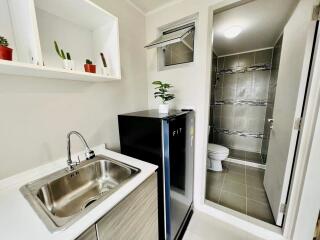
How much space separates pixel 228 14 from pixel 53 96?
6.79ft

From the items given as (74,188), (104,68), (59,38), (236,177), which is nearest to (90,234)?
(74,188)

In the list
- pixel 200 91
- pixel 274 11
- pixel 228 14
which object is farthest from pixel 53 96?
pixel 274 11

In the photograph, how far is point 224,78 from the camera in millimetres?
3223

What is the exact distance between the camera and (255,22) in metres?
1.83

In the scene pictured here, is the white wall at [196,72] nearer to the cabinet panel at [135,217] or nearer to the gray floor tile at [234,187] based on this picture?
the gray floor tile at [234,187]

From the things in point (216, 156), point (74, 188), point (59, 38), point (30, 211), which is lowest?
point (216, 156)

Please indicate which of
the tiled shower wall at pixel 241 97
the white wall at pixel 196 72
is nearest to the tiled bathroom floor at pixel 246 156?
the tiled shower wall at pixel 241 97

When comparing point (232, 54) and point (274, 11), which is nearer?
point (274, 11)

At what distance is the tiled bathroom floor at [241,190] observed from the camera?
163 cm

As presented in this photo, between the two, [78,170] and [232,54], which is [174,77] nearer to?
[78,170]

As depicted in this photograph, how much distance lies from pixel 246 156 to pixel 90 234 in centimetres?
313

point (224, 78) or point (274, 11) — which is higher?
point (274, 11)

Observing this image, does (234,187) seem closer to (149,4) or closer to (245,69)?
(245,69)

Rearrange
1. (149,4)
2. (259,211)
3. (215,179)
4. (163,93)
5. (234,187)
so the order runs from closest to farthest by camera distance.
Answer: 1. (163,93)
2. (149,4)
3. (259,211)
4. (234,187)
5. (215,179)
